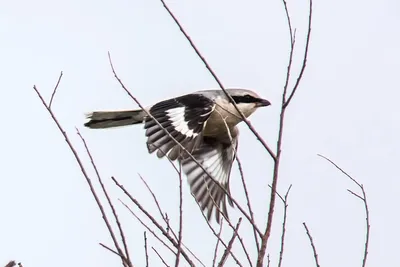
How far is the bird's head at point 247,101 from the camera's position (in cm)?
617

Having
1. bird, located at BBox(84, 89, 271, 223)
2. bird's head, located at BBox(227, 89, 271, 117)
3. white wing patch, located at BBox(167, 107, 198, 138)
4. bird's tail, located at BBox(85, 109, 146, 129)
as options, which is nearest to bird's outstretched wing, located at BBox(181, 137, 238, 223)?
bird, located at BBox(84, 89, 271, 223)

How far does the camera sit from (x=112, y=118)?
624cm

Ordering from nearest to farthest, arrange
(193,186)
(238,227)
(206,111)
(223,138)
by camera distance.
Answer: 1. (238,227)
2. (206,111)
3. (193,186)
4. (223,138)

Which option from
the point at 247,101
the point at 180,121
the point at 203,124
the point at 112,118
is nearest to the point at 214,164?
the point at 247,101

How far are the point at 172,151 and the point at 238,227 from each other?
5.98 ft

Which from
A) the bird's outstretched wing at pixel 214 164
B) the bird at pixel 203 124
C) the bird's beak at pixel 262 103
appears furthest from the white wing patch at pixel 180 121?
the bird's beak at pixel 262 103

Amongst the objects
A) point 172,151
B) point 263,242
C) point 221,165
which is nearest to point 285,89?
point 263,242

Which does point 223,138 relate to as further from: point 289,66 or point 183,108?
point 289,66

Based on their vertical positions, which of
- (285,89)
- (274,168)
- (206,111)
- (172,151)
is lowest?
(274,168)

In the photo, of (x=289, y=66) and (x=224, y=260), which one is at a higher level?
(x=289, y=66)

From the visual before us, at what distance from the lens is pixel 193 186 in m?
6.01

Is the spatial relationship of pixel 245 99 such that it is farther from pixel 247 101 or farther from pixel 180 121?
pixel 180 121

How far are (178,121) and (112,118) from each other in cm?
117

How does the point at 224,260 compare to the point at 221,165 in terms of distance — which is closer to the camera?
the point at 224,260
